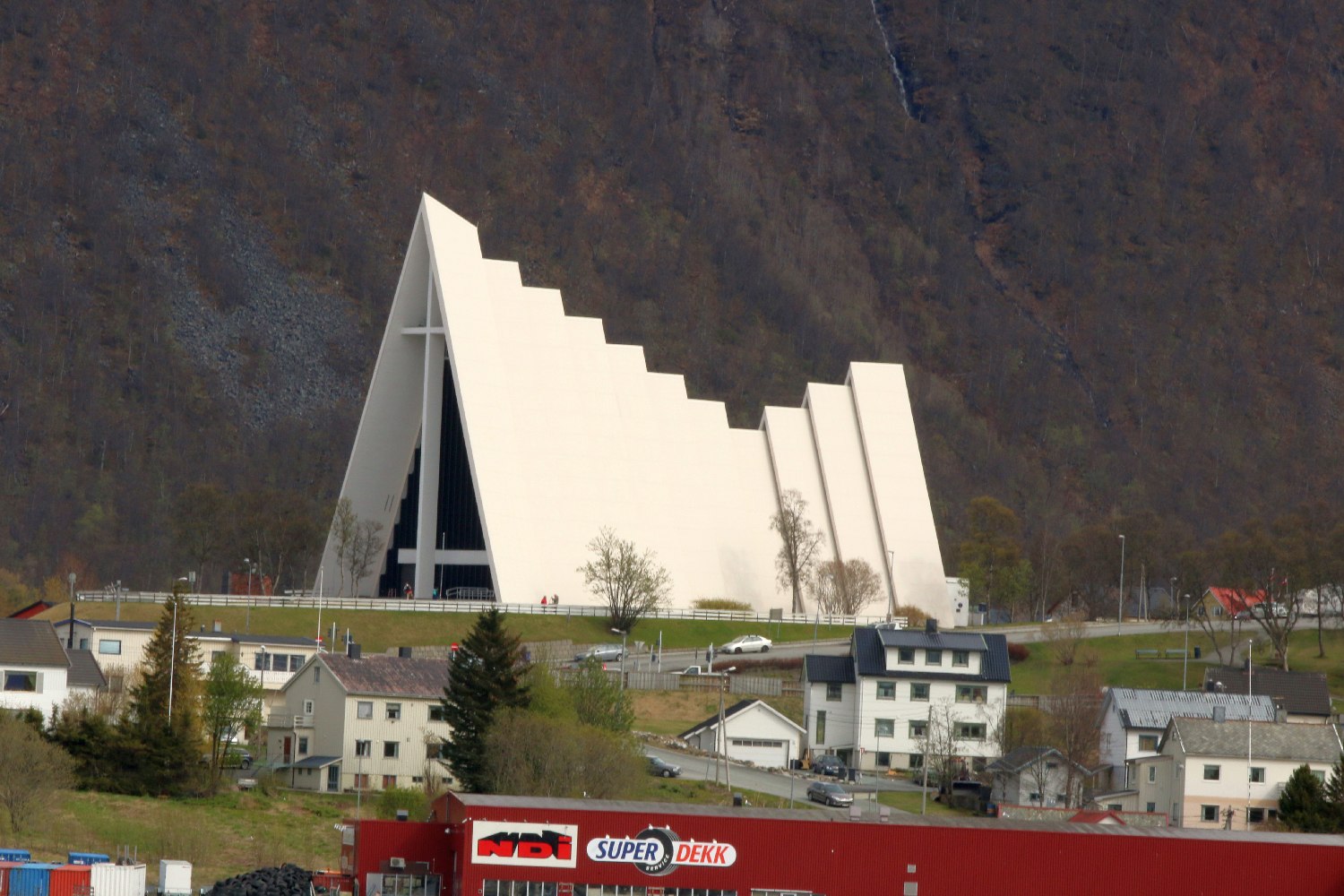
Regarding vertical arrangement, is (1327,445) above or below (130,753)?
above

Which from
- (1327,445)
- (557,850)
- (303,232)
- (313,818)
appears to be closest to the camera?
(557,850)

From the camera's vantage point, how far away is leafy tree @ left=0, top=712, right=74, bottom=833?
38.3 metres

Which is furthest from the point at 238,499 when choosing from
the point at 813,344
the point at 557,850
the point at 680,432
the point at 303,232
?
the point at 813,344

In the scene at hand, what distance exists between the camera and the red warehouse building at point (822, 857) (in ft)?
106

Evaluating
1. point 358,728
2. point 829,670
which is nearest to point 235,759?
point 358,728

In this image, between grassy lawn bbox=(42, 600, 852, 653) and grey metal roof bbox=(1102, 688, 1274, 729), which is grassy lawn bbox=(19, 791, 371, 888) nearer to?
grey metal roof bbox=(1102, 688, 1274, 729)

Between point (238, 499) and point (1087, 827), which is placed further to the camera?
point (238, 499)

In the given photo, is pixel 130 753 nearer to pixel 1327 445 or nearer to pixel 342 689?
pixel 342 689

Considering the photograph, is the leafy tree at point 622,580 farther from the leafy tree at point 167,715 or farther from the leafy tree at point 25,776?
the leafy tree at point 25,776

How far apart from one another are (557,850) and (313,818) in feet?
34.5

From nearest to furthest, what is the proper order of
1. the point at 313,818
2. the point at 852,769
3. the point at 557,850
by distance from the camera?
the point at 557,850 → the point at 313,818 → the point at 852,769

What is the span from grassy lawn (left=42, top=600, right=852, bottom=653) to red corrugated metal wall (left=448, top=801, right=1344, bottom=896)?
2888 centimetres

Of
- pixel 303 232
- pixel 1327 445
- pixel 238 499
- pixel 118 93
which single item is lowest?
pixel 238 499

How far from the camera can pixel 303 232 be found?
556 ft
